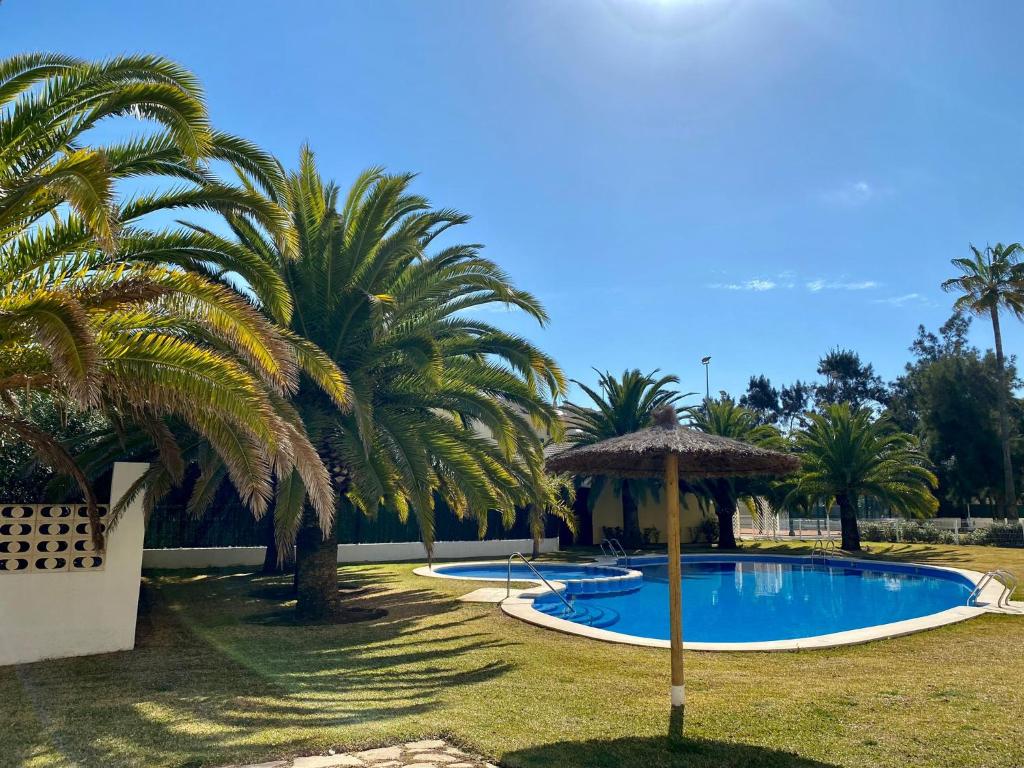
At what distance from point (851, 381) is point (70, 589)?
247ft

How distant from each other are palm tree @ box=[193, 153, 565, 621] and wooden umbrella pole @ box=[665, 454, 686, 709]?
4.83 metres

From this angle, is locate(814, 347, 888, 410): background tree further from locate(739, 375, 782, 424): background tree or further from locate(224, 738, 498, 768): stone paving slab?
locate(224, 738, 498, 768): stone paving slab

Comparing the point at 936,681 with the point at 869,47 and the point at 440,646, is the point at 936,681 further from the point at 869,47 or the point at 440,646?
the point at 869,47

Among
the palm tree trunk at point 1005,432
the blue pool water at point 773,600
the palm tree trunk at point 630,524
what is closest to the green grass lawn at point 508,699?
the blue pool water at point 773,600

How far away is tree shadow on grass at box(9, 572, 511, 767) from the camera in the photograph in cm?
538

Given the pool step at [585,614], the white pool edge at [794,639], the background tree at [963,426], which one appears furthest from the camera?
the background tree at [963,426]

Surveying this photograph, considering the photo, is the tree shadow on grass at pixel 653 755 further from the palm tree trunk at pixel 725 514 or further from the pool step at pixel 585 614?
the palm tree trunk at pixel 725 514

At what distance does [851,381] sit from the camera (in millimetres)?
72250

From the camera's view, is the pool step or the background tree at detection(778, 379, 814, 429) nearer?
the pool step

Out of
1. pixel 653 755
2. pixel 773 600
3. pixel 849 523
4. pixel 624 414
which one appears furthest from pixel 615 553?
pixel 653 755

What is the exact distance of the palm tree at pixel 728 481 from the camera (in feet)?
94.9

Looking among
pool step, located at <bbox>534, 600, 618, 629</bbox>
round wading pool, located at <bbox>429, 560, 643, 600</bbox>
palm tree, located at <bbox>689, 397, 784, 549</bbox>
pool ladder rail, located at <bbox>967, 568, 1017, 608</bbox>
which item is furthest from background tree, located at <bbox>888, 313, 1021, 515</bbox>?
pool step, located at <bbox>534, 600, 618, 629</bbox>

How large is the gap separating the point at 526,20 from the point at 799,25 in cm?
437

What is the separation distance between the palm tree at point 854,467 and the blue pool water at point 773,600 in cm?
354
